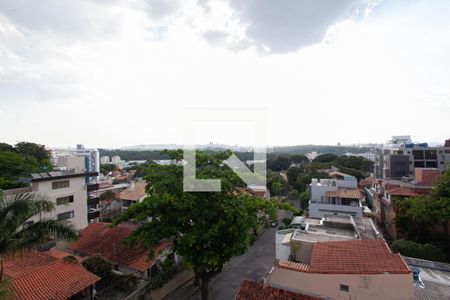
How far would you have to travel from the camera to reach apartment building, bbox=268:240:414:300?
290 inches

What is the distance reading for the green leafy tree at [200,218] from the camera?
7.92 meters

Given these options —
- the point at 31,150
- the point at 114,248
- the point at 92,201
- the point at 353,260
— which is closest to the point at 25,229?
the point at 114,248

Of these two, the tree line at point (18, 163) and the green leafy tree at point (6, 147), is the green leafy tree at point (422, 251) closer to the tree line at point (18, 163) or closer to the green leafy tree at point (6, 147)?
the tree line at point (18, 163)

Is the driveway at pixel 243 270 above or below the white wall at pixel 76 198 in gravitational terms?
below

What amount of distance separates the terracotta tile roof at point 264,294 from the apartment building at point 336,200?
12507mm

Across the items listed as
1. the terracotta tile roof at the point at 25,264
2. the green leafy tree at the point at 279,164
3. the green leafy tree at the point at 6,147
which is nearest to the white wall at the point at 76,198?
the terracotta tile roof at the point at 25,264

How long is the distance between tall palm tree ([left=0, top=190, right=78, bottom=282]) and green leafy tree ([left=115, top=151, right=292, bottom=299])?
7.04ft

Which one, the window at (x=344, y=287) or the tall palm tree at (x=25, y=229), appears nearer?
the tall palm tree at (x=25, y=229)

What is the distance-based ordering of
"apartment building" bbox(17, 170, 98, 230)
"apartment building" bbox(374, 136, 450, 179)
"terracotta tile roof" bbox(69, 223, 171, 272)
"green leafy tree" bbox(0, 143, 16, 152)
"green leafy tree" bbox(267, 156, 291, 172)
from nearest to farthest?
1. "terracotta tile roof" bbox(69, 223, 171, 272)
2. "apartment building" bbox(17, 170, 98, 230)
3. "green leafy tree" bbox(0, 143, 16, 152)
4. "apartment building" bbox(374, 136, 450, 179)
5. "green leafy tree" bbox(267, 156, 291, 172)

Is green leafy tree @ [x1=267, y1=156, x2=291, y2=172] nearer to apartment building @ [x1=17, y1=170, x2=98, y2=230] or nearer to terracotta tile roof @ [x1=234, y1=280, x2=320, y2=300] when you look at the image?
apartment building @ [x1=17, y1=170, x2=98, y2=230]

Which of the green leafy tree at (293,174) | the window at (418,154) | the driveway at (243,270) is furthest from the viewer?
the green leafy tree at (293,174)

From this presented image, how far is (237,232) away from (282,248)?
Result: 11.5 feet

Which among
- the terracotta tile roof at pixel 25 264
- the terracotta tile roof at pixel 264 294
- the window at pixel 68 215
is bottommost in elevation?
the window at pixel 68 215

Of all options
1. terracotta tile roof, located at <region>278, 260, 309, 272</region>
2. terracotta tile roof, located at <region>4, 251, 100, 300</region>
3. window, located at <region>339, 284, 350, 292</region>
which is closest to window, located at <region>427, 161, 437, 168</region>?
window, located at <region>339, 284, 350, 292</region>
